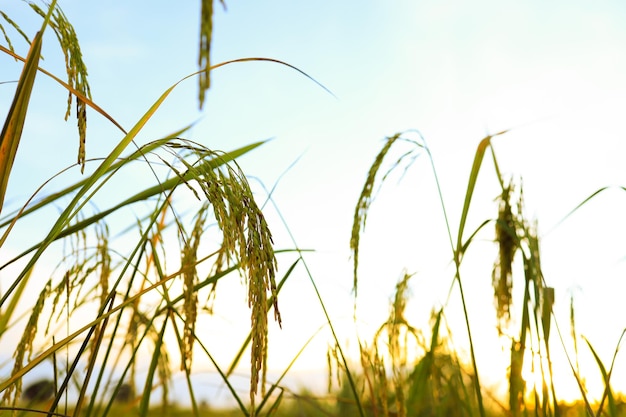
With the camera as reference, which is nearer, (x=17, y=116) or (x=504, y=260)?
(x=17, y=116)

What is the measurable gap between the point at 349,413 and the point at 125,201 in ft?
5.69

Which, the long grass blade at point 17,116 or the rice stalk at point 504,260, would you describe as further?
the rice stalk at point 504,260

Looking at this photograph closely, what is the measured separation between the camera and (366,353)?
159 centimetres

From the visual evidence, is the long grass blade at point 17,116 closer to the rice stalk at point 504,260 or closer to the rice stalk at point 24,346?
the rice stalk at point 24,346

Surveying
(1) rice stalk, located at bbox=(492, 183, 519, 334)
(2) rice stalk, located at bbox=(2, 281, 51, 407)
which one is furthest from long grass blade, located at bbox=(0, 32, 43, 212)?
(1) rice stalk, located at bbox=(492, 183, 519, 334)

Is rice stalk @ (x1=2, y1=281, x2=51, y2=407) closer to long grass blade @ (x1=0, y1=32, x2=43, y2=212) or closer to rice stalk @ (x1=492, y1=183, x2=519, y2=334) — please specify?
long grass blade @ (x1=0, y1=32, x2=43, y2=212)

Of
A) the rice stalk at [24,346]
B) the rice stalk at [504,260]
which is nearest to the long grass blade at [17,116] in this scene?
the rice stalk at [24,346]

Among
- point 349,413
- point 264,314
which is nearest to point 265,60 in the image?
point 264,314

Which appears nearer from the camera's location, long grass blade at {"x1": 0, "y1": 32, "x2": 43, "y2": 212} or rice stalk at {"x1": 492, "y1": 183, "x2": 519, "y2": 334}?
long grass blade at {"x1": 0, "y1": 32, "x2": 43, "y2": 212}

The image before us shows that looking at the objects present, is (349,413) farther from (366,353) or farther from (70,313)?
(70,313)

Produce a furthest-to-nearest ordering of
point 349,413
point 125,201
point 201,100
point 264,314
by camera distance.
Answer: point 349,413 → point 125,201 → point 264,314 → point 201,100

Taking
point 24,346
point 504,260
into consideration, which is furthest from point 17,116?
point 504,260

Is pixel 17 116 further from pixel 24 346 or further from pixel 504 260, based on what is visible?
pixel 504 260

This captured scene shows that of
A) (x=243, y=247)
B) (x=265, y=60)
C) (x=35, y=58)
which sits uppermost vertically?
(x=265, y=60)
